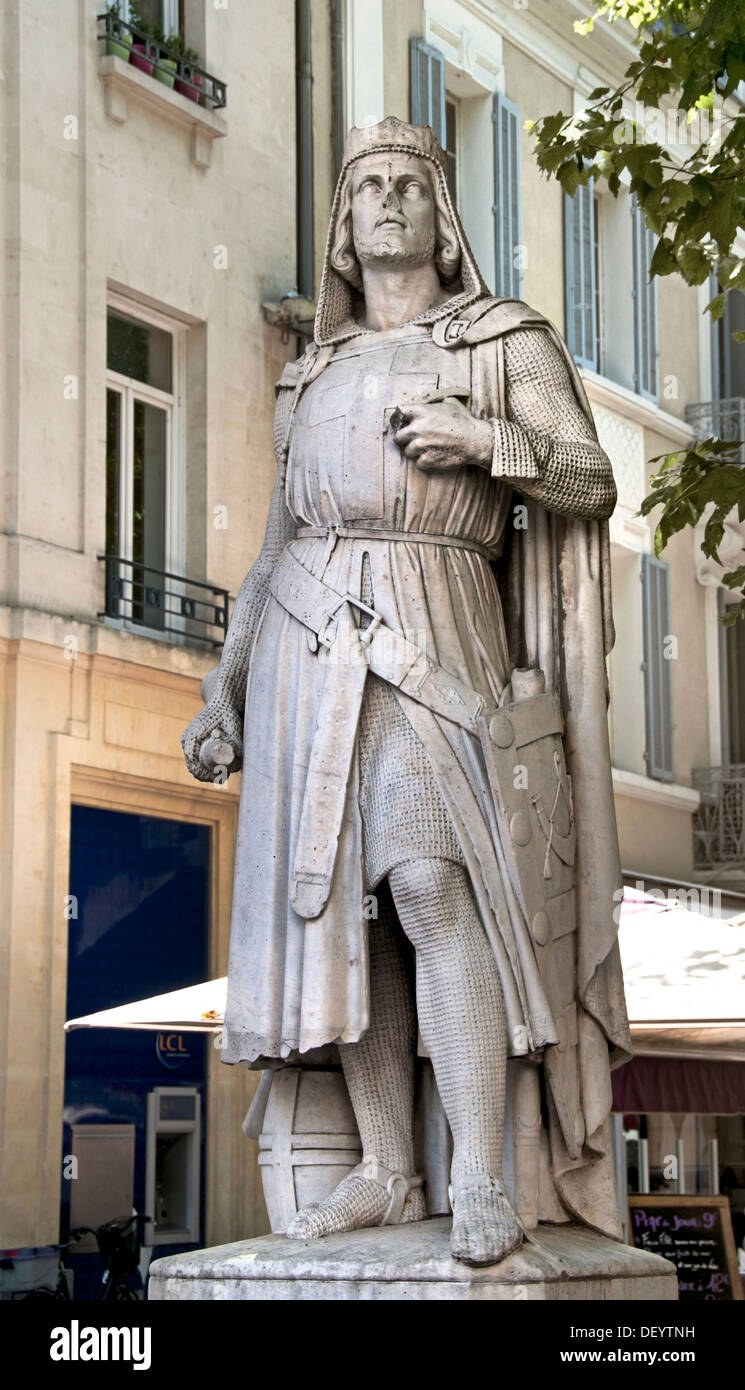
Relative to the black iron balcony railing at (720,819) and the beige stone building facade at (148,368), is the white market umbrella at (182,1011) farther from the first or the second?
the black iron balcony railing at (720,819)

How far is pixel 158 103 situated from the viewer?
16766 millimetres

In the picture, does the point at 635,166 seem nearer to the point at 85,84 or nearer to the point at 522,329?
the point at 522,329

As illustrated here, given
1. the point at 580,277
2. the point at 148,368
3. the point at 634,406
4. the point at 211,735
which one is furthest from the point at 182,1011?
the point at 634,406

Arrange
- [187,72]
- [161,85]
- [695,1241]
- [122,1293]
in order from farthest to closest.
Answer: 1. [187,72]
2. [161,85]
3. [122,1293]
4. [695,1241]

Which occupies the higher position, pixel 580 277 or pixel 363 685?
pixel 580 277

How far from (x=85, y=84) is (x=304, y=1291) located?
12481mm

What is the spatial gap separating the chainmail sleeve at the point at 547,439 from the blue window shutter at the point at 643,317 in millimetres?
18518

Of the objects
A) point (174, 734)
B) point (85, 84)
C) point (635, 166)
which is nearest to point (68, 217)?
point (85, 84)

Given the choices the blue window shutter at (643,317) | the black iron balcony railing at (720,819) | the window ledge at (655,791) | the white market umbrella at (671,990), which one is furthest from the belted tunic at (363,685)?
the black iron balcony railing at (720,819)

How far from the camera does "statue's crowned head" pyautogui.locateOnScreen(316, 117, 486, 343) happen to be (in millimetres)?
5805

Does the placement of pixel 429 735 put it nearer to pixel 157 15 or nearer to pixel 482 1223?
pixel 482 1223

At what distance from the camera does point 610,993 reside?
18.1 ft

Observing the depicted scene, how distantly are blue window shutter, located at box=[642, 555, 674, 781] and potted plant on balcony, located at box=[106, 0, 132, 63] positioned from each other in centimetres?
907

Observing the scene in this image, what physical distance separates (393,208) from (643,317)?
61.5ft
